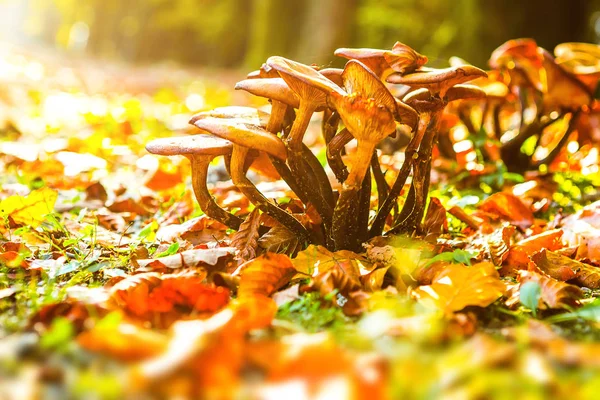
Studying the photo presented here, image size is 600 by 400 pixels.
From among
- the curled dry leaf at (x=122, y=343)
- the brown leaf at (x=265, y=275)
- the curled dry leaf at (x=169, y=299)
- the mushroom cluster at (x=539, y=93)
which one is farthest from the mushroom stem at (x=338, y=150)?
the mushroom cluster at (x=539, y=93)

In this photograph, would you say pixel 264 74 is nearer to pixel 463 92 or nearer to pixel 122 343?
pixel 463 92

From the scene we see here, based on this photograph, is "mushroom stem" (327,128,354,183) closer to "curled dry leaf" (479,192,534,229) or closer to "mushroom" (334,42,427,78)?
"mushroom" (334,42,427,78)

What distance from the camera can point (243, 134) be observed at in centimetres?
192

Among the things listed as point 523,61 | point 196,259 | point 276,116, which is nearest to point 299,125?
point 276,116

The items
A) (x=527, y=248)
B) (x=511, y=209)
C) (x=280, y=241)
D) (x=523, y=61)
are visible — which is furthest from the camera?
(x=523, y=61)

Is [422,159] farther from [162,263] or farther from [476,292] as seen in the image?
[162,263]

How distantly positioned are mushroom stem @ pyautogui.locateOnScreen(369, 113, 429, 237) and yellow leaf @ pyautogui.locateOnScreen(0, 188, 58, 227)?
1.30 metres

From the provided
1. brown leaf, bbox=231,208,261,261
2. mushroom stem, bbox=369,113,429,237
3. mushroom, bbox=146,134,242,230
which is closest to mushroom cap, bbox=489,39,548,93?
mushroom stem, bbox=369,113,429,237

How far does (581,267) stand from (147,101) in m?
8.30

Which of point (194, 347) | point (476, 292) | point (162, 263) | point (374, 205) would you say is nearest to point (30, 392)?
point (194, 347)

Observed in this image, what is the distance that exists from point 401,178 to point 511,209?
868mm

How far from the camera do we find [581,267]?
2236 millimetres

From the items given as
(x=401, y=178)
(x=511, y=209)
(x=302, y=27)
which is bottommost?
(x=302, y=27)

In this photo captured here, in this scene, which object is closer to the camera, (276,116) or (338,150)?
(276,116)
